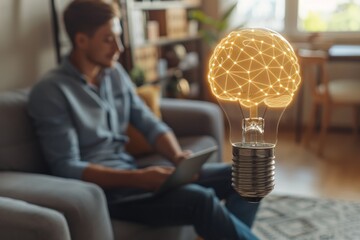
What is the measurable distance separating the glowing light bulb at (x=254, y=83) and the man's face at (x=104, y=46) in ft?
3.63

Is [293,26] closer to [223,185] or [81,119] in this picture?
[223,185]

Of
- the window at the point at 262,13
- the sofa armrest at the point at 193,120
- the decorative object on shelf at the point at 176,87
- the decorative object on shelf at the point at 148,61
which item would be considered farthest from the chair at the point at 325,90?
the sofa armrest at the point at 193,120

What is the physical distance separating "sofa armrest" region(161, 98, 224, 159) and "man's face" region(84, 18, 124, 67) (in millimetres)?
635

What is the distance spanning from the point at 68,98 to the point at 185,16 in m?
2.38

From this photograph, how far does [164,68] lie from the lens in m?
3.45

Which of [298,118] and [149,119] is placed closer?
[149,119]

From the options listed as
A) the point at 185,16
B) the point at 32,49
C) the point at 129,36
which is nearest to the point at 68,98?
the point at 32,49

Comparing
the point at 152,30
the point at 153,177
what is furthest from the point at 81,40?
the point at 152,30

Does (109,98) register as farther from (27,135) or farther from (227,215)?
(227,215)

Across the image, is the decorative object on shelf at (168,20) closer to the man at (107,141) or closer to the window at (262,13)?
the window at (262,13)

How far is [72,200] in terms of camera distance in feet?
4.04

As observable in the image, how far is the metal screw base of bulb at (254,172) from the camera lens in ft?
1.89

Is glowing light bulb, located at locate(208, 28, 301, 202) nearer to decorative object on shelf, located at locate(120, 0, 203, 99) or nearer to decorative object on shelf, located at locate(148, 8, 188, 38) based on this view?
decorative object on shelf, located at locate(120, 0, 203, 99)

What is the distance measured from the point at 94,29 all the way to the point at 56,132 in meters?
0.41
